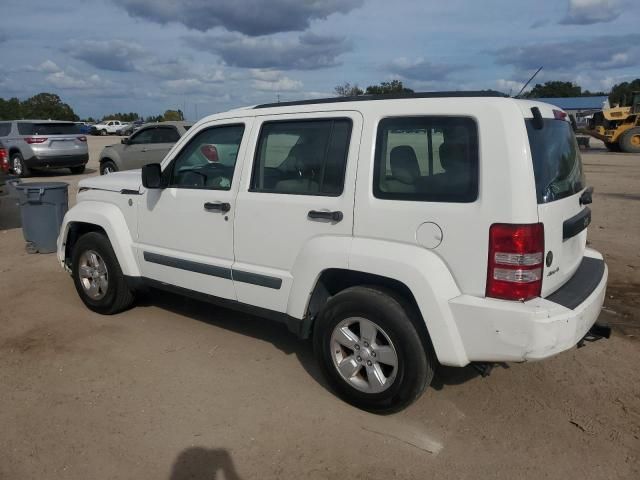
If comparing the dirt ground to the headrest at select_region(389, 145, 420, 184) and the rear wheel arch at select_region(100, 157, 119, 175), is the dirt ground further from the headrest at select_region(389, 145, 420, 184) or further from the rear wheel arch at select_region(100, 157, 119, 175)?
the rear wheel arch at select_region(100, 157, 119, 175)

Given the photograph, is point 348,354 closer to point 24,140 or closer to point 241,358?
point 241,358

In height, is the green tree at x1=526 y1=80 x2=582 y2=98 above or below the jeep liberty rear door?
above

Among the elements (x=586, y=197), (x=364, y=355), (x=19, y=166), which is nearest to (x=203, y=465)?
(x=364, y=355)

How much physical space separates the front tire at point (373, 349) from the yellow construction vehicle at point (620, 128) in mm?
24958

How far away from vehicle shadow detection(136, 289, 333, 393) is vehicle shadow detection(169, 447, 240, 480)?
0.96 metres

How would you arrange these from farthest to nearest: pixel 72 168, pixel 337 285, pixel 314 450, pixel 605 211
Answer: pixel 72 168
pixel 605 211
pixel 337 285
pixel 314 450

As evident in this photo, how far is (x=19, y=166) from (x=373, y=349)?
1669cm

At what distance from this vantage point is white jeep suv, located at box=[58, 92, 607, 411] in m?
2.89

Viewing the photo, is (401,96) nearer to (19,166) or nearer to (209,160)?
(209,160)

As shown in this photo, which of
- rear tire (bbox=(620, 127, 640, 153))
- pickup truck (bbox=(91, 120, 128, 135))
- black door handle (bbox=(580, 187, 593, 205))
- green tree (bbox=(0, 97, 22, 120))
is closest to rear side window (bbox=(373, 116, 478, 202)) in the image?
black door handle (bbox=(580, 187, 593, 205))

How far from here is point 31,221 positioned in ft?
25.1

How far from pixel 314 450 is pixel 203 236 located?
6.02 ft

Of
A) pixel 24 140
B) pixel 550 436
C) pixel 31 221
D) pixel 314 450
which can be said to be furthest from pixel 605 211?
pixel 24 140

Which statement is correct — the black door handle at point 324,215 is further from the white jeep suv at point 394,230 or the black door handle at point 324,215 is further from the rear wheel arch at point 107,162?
the rear wheel arch at point 107,162
